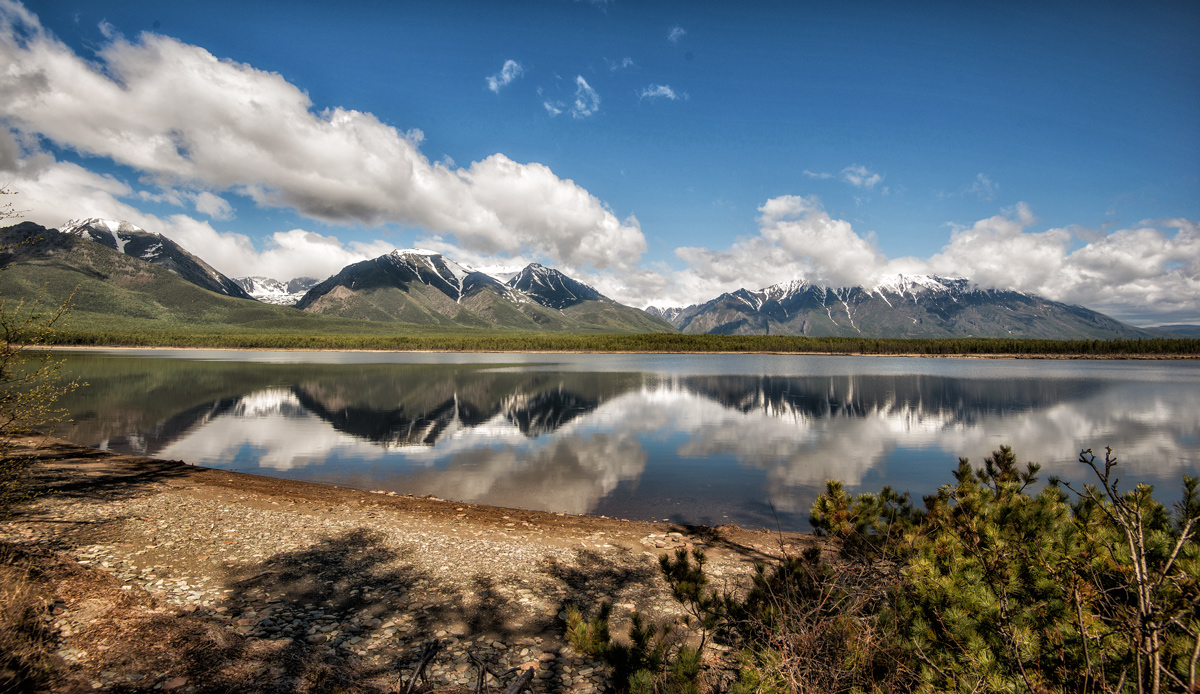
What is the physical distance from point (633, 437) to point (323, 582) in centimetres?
1945

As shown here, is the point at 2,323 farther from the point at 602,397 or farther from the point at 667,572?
the point at 602,397

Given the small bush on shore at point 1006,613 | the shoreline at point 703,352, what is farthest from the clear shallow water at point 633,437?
the shoreline at point 703,352

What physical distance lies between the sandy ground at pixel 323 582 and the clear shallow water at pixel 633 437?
Answer: 3349 millimetres

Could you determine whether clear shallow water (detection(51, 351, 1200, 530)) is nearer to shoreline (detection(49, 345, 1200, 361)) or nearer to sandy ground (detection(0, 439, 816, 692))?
sandy ground (detection(0, 439, 816, 692))

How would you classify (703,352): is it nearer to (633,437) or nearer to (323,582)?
(633,437)

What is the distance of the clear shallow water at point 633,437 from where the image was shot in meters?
18.0

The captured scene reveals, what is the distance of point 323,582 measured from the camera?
345 inches

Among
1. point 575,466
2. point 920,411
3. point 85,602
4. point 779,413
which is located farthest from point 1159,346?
point 85,602

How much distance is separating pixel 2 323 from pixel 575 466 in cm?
1648

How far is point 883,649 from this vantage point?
416cm

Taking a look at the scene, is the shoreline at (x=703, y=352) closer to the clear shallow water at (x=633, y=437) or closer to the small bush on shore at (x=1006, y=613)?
the clear shallow water at (x=633, y=437)

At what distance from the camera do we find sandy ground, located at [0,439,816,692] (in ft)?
20.1

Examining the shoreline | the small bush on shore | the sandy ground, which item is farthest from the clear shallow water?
the shoreline

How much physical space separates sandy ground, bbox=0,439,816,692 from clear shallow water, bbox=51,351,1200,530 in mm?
3349
